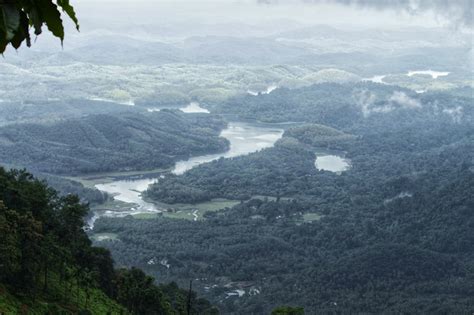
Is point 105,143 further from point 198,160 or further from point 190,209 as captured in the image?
point 190,209

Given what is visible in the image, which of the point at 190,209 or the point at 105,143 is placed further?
the point at 105,143

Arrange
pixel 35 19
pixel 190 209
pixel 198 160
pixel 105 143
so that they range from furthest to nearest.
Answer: pixel 105 143 < pixel 198 160 < pixel 190 209 < pixel 35 19

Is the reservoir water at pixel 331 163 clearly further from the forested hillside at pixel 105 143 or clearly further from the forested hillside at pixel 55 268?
the forested hillside at pixel 55 268

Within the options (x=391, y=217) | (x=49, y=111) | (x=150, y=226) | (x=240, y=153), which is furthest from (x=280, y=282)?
(x=49, y=111)

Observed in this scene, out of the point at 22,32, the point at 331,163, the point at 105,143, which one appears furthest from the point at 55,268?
the point at 331,163

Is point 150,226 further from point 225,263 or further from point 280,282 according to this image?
point 280,282

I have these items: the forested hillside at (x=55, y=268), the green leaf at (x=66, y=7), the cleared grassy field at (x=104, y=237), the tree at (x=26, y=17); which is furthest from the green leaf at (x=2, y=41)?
the cleared grassy field at (x=104, y=237)
